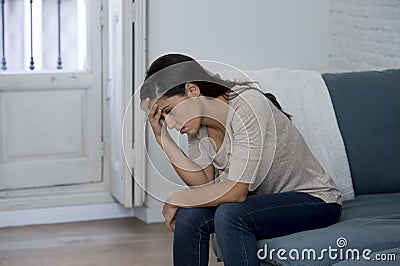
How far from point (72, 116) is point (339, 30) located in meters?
1.52

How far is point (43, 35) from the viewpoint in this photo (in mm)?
4395

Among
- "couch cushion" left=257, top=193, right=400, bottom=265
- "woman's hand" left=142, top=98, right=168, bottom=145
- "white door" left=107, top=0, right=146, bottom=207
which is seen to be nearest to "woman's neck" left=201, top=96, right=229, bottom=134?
"woman's hand" left=142, top=98, right=168, bottom=145

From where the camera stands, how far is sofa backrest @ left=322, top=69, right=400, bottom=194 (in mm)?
3217

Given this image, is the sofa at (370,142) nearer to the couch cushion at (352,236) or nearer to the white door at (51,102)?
the couch cushion at (352,236)

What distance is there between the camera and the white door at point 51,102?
171 inches

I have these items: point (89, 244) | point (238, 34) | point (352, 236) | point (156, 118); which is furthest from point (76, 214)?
point (352, 236)

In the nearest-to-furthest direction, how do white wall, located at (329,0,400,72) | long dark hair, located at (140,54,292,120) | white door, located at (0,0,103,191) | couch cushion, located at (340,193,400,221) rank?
long dark hair, located at (140,54,292,120), couch cushion, located at (340,193,400,221), white wall, located at (329,0,400,72), white door, located at (0,0,103,191)

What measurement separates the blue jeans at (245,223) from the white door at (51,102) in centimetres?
183

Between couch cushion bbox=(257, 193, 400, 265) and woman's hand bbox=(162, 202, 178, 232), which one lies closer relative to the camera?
couch cushion bbox=(257, 193, 400, 265)

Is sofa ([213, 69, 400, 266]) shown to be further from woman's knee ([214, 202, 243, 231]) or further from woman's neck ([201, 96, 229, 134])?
woman's neck ([201, 96, 229, 134])

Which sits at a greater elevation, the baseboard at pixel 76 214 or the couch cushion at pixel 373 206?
the couch cushion at pixel 373 206

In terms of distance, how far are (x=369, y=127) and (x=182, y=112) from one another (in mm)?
942

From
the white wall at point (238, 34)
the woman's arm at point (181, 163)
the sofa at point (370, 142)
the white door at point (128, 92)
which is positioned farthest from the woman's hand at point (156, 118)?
the white wall at point (238, 34)

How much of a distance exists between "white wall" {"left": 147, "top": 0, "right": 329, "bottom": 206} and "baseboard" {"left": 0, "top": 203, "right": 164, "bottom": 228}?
3.6 inches
